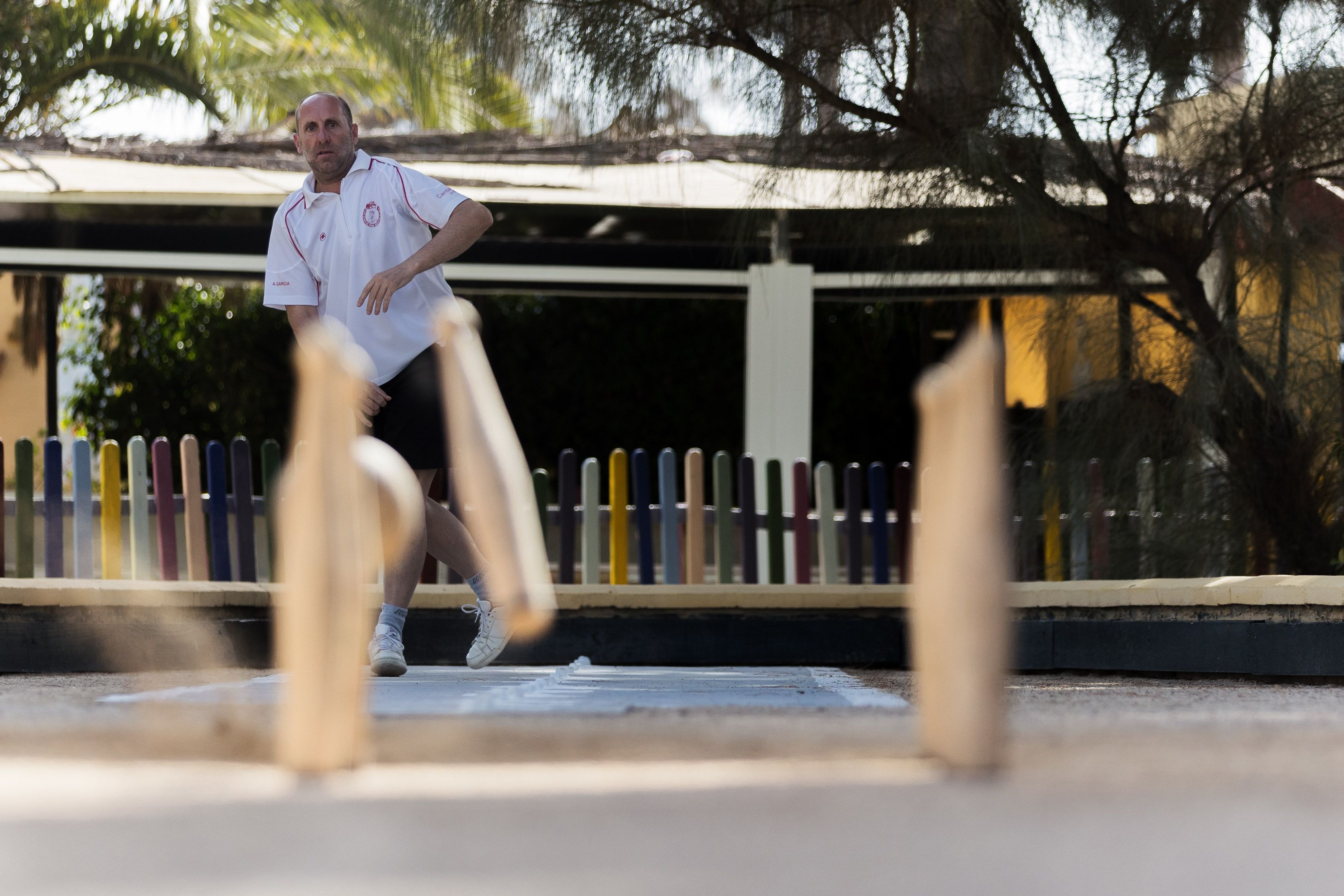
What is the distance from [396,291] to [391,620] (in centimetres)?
84

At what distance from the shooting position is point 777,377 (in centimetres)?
740

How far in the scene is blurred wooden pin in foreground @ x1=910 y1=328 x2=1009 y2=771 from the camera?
66.5 inches

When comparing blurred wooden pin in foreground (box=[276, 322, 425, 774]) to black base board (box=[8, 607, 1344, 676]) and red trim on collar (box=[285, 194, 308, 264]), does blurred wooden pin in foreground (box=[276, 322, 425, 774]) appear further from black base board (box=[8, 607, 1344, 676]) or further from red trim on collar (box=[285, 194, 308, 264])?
black base board (box=[8, 607, 1344, 676])

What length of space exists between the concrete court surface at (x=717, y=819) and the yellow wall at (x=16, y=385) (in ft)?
31.7

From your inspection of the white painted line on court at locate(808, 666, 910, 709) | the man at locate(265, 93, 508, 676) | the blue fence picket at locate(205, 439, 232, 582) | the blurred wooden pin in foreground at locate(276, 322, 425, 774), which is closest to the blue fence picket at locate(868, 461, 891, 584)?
the white painted line on court at locate(808, 666, 910, 709)

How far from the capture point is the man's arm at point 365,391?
11.0ft

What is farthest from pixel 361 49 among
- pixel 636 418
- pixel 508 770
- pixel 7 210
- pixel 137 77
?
pixel 508 770

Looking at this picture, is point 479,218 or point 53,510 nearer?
point 479,218

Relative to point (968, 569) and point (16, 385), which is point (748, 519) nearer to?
point (968, 569)

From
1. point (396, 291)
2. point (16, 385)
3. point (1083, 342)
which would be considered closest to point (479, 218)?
point (396, 291)

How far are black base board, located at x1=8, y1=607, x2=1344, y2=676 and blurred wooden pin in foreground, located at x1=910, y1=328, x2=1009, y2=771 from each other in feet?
8.61

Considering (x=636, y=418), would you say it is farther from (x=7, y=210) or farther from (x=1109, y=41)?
(x=1109, y=41)

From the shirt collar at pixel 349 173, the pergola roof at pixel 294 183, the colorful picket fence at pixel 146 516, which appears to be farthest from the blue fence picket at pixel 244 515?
the shirt collar at pixel 349 173

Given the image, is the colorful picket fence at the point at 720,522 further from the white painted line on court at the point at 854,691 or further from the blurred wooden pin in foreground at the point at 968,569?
the blurred wooden pin in foreground at the point at 968,569
